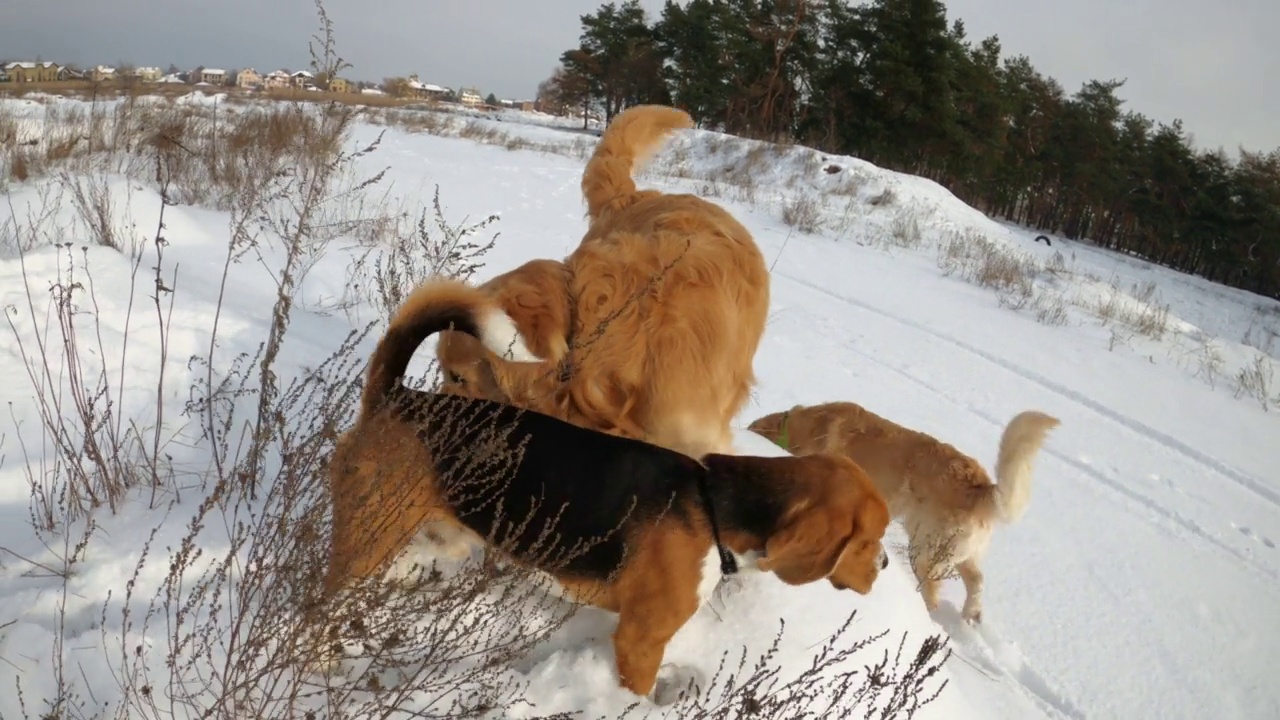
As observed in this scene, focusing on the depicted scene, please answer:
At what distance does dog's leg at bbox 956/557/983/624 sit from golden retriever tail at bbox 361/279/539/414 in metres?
2.44

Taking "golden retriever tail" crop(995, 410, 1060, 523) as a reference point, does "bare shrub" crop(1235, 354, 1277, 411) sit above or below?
above

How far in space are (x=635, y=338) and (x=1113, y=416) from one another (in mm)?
4696

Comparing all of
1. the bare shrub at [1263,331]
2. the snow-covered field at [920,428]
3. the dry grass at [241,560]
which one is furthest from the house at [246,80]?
the bare shrub at [1263,331]

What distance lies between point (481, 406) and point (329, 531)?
539 millimetres

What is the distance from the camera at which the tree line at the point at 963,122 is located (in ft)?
96.0

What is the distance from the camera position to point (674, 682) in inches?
85.5

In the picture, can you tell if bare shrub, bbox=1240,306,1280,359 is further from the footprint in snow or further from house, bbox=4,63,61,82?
house, bbox=4,63,61,82

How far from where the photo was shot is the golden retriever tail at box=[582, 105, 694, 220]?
3.49 m

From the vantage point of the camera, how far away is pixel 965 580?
3.41 meters

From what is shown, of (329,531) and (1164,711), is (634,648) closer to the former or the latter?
(329,531)

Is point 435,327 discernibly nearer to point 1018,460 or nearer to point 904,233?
point 1018,460

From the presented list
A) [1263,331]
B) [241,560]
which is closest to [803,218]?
[241,560]

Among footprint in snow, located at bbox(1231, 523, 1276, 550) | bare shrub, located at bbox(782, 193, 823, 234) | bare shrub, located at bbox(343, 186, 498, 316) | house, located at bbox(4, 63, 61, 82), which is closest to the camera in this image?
bare shrub, located at bbox(343, 186, 498, 316)

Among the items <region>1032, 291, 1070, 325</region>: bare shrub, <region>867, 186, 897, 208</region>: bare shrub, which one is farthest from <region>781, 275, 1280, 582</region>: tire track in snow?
<region>867, 186, 897, 208</region>: bare shrub
